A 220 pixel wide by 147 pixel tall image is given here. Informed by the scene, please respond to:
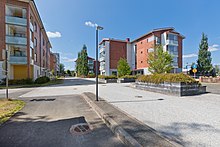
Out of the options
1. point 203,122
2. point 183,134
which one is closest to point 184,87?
point 203,122

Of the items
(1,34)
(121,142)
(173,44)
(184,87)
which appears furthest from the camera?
Answer: (173,44)

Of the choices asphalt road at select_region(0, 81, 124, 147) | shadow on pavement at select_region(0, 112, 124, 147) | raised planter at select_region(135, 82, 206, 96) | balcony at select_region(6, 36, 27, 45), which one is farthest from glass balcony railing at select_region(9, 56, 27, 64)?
raised planter at select_region(135, 82, 206, 96)

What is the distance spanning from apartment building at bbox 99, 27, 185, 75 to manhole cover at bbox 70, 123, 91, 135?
29479 millimetres

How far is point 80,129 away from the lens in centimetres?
400

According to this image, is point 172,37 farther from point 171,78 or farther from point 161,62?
point 171,78

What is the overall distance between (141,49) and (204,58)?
2139cm

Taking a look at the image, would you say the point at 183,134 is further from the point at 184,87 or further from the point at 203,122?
the point at 184,87

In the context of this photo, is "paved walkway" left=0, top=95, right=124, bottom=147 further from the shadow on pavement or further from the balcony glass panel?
the balcony glass panel

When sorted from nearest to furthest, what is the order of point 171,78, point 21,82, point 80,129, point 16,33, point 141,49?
1. point 80,129
2. point 171,78
3. point 21,82
4. point 16,33
5. point 141,49

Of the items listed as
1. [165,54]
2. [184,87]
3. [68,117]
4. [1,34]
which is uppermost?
[1,34]

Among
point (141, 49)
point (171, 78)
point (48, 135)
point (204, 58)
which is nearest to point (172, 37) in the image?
point (141, 49)

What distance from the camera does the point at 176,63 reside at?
112 feet

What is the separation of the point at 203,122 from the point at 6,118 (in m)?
7.07

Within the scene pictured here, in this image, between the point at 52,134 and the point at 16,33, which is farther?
the point at 16,33
